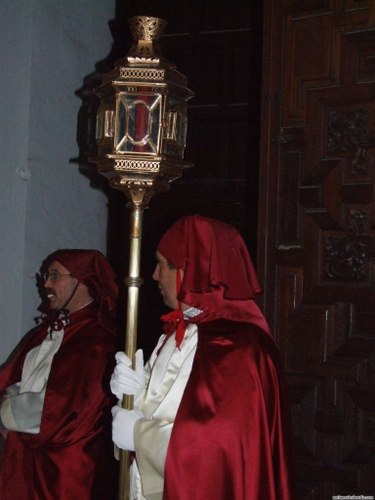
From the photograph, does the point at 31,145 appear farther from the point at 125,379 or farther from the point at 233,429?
the point at 233,429

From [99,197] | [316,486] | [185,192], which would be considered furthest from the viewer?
[99,197]

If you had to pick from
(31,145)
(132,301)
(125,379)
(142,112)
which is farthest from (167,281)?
(31,145)

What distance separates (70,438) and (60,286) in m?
0.93

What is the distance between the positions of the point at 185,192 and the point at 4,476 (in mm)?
2293

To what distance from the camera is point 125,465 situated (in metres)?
2.93

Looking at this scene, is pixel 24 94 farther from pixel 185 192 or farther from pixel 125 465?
pixel 125 465

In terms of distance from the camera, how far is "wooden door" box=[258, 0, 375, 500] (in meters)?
3.89

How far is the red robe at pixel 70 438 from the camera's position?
3.78 m

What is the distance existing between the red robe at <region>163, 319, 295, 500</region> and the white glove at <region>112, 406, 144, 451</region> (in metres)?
0.21

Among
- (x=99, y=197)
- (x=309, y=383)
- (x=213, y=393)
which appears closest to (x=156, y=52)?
(x=213, y=393)

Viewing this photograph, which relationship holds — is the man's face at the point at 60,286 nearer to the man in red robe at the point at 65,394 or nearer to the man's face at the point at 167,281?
the man in red robe at the point at 65,394

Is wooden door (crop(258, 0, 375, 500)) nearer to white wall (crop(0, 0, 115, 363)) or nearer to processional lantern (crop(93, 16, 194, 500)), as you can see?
processional lantern (crop(93, 16, 194, 500))

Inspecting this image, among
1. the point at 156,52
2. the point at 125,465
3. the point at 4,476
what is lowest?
the point at 4,476

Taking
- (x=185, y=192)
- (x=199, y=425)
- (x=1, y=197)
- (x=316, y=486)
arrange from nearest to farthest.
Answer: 1. (x=199, y=425)
2. (x=316, y=486)
3. (x=1, y=197)
4. (x=185, y=192)
